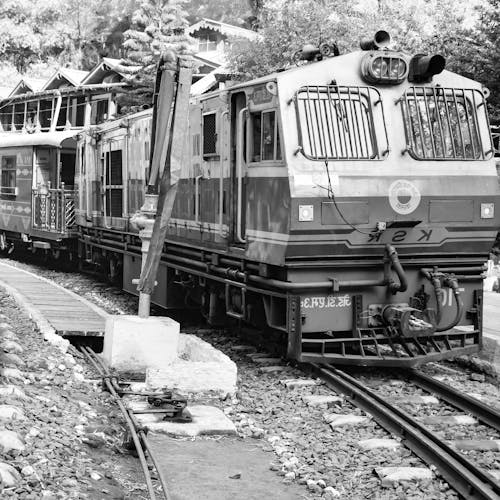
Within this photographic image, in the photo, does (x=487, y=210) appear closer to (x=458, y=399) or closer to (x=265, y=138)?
(x=458, y=399)

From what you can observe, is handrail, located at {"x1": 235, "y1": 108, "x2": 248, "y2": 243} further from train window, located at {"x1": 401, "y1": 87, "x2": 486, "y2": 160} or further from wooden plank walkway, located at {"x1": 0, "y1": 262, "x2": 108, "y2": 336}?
wooden plank walkway, located at {"x1": 0, "y1": 262, "x2": 108, "y2": 336}

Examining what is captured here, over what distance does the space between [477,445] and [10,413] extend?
3640 millimetres

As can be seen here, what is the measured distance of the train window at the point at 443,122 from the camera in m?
9.62

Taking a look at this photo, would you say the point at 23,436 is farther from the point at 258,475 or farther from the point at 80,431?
the point at 258,475

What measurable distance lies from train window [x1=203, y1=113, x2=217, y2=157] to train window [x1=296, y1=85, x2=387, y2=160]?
6.76ft

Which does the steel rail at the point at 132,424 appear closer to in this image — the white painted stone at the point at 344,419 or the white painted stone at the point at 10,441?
the white painted stone at the point at 10,441

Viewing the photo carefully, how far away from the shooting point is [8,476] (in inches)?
202

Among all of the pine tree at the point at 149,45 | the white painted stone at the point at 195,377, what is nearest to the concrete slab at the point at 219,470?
the white painted stone at the point at 195,377

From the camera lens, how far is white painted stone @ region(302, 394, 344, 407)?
27.5ft

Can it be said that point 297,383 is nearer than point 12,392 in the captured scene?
No

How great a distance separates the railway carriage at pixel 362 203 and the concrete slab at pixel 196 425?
157 centimetres

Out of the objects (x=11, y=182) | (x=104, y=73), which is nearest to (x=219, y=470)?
(x=11, y=182)

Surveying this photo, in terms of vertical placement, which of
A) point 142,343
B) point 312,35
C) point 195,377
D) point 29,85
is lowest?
point 195,377

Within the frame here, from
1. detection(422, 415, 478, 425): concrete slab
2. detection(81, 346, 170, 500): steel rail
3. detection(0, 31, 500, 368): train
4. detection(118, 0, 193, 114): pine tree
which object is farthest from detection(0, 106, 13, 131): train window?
detection(422, 415, 478, 425): concrete slab
